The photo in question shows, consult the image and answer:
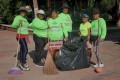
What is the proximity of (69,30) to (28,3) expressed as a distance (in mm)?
15223

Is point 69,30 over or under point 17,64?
over

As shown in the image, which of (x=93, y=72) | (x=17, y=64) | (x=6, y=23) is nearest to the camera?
(x=93, y=72)

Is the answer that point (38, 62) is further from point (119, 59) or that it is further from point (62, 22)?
point (119, 59)

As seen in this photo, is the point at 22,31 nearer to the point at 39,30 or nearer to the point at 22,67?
the point at 39,30

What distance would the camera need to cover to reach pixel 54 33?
30.6ft

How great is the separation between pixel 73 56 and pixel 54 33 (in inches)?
34.2

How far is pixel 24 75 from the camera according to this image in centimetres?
862

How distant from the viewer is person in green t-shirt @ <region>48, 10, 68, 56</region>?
30.6 feet

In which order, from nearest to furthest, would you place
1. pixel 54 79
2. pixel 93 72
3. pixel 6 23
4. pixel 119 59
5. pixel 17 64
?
1. pixel 54 79
2. pixel 93 72
3. pixel 17 64
4. pixel 119 59
5. pixel 6 23

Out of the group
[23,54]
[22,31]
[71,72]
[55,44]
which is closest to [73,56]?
[71,72]

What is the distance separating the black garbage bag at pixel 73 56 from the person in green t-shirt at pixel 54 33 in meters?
0.22

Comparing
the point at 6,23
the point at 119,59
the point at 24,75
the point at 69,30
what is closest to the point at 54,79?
the point at 24,75

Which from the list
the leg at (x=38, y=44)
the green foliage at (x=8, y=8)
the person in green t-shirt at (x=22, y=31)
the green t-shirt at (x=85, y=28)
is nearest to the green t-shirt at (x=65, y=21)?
the green t-shirt at (x=85, y=28)

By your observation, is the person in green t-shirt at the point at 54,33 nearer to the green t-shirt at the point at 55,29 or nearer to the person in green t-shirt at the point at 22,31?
the green t-shirt at the point at 55,29
